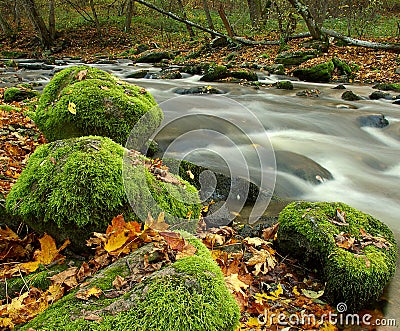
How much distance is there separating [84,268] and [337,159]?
5.78 m

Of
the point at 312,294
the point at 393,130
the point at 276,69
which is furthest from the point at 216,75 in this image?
the point at 312,294

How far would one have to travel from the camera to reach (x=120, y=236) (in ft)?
10.3

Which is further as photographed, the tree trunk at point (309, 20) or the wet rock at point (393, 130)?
the tree trunk at point (309, 20)

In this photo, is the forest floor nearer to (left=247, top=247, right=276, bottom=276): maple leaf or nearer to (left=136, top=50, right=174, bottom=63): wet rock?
(left=136, top=50, right=174, bottom=63): wet rock

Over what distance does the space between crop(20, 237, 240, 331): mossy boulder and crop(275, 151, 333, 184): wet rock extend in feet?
13.6

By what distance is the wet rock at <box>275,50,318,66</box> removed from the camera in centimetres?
1703

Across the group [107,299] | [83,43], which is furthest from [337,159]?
[83,43]

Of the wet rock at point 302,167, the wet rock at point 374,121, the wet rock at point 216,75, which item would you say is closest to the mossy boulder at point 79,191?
the wet rock at point 302,167

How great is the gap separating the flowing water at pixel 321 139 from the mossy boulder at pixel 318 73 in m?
1.34

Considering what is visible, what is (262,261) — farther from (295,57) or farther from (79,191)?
(295,57)

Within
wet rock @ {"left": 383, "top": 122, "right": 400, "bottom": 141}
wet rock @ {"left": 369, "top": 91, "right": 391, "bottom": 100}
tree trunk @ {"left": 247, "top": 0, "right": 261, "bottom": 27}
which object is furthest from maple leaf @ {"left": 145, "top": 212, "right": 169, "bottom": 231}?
tree trunk @ {"left": 247, "top": 0, "right": 261, "bottom": 27}

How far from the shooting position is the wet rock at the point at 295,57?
55.9 ft

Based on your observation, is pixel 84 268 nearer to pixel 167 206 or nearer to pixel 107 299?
pixel 107 299

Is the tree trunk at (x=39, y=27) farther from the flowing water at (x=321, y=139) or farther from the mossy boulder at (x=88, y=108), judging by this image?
the mossy boulder at (x=88, y=108)
